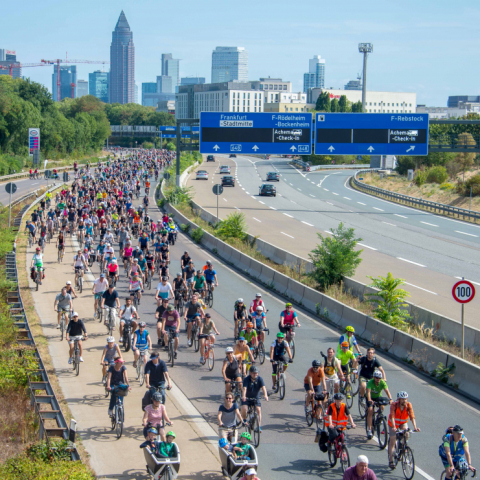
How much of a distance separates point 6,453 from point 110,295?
676 centimetres

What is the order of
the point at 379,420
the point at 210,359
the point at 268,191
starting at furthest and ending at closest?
the point at 268,191
the point at 210,359
the point at 379,420

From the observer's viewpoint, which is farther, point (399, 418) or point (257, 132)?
point (257, 132)

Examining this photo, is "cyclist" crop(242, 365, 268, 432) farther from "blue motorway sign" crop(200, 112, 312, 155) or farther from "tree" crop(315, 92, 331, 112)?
"tree" crop(315, 92, 331, 112)

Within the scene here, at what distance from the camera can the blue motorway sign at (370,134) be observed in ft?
153

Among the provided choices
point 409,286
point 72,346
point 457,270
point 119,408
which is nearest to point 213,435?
point 119,408

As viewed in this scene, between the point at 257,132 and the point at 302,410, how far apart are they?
35329mm

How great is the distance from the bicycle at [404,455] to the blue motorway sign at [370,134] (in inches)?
1475

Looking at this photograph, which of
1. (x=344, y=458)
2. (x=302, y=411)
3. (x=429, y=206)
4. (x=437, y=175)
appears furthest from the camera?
(x=437, y=175)

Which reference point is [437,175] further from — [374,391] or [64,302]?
[374,391]

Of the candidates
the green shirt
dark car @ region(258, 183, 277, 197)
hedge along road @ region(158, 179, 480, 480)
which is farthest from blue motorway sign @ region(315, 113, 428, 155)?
the green shirt

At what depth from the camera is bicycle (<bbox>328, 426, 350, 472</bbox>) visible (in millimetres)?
10555

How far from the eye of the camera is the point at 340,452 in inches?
417

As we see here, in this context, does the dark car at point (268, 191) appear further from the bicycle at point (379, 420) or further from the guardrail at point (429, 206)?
the bicycle at point (379, 420)

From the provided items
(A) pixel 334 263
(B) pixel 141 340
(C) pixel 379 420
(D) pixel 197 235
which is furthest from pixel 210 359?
(D) pixel 197 235
